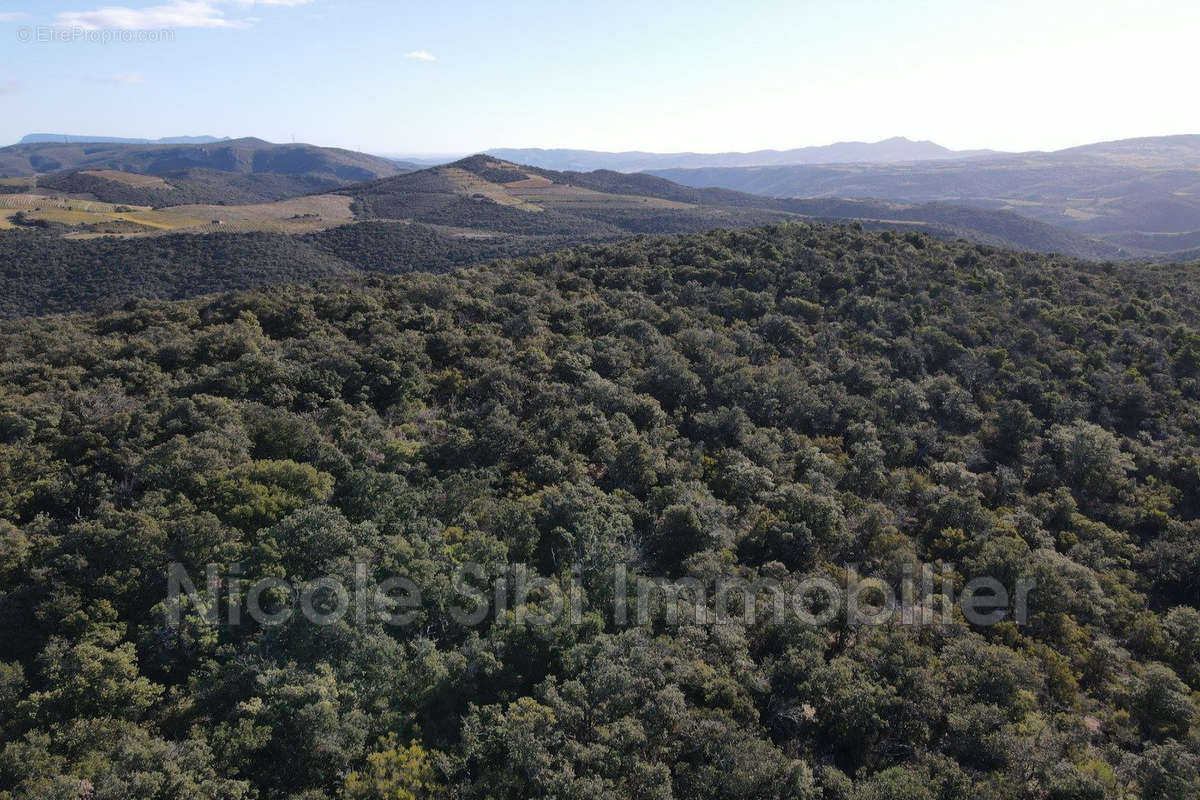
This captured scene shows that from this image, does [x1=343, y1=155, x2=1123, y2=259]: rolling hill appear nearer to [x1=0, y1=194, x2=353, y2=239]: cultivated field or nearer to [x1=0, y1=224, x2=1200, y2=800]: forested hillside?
[x1=0, y1=194, x2=353, y2=239]: cultivated field

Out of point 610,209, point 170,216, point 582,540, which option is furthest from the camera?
point 610,209

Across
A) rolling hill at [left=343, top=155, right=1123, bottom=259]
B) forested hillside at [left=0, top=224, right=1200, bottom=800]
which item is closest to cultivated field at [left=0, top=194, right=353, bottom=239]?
rolling hill at [left=343, top=155, right=1123, bottom=259]

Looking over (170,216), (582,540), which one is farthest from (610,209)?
(582,540)

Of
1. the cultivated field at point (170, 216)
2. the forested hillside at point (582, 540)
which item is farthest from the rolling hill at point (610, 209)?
the forested hillside at point (582, 540)

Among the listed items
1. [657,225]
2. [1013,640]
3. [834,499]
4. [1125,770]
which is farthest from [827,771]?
[657,225]

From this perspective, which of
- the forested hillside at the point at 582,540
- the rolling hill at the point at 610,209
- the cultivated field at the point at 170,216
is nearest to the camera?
the forested hillside at the point at 582,540

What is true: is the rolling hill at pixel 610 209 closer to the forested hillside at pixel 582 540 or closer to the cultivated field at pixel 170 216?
the cultivated field at pixel 170 216

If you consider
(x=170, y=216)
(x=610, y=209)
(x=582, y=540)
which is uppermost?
(x=610, y=209)

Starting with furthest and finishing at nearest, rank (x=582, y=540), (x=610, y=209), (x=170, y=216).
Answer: (x=610, y=209), (x=170, y=216), (x=582, y=540)

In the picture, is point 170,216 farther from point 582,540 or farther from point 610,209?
point 582,540
